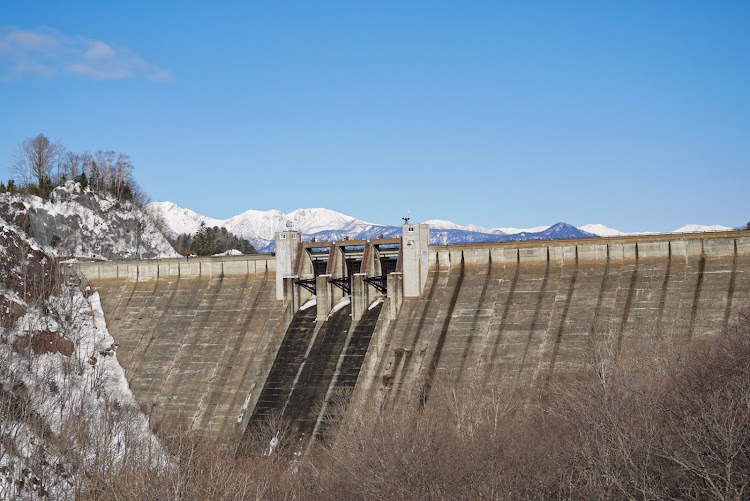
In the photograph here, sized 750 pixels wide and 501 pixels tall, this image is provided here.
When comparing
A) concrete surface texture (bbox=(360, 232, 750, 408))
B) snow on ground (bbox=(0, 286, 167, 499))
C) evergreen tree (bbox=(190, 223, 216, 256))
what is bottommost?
snow on ground (bbox=(0, 286, 167, 499))

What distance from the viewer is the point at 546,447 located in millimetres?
33969

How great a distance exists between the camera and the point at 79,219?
271ft

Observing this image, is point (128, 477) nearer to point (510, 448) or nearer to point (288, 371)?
point (510, 448)

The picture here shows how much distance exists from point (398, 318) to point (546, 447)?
2213 centimetres

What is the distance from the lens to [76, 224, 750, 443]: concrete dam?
1905 inches

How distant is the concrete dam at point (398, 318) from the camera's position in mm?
48375

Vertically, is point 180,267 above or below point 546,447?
above

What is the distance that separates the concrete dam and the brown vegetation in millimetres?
2469

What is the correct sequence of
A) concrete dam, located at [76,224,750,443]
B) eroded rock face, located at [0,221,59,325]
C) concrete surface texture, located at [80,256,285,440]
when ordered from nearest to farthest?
concrete dam, located at [76,224,750,443], concrete surface texture, located at [80,256,285,440], eroded rock face, located at [0,221,59,325]

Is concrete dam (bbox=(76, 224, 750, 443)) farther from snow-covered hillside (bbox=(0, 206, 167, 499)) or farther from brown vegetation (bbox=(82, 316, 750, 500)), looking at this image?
brown vegetation (bbox=(82, 316, 750, 500))

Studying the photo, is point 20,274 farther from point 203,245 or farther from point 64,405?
point 203,245

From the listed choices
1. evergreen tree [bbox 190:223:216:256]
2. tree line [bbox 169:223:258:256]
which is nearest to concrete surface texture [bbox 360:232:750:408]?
evergreen tree [bbox 190:223:216:256]

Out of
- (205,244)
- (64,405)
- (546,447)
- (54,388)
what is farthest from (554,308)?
(205,244)

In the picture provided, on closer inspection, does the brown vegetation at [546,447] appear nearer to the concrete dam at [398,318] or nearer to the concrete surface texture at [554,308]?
the concrete surface texture at [554,308]
